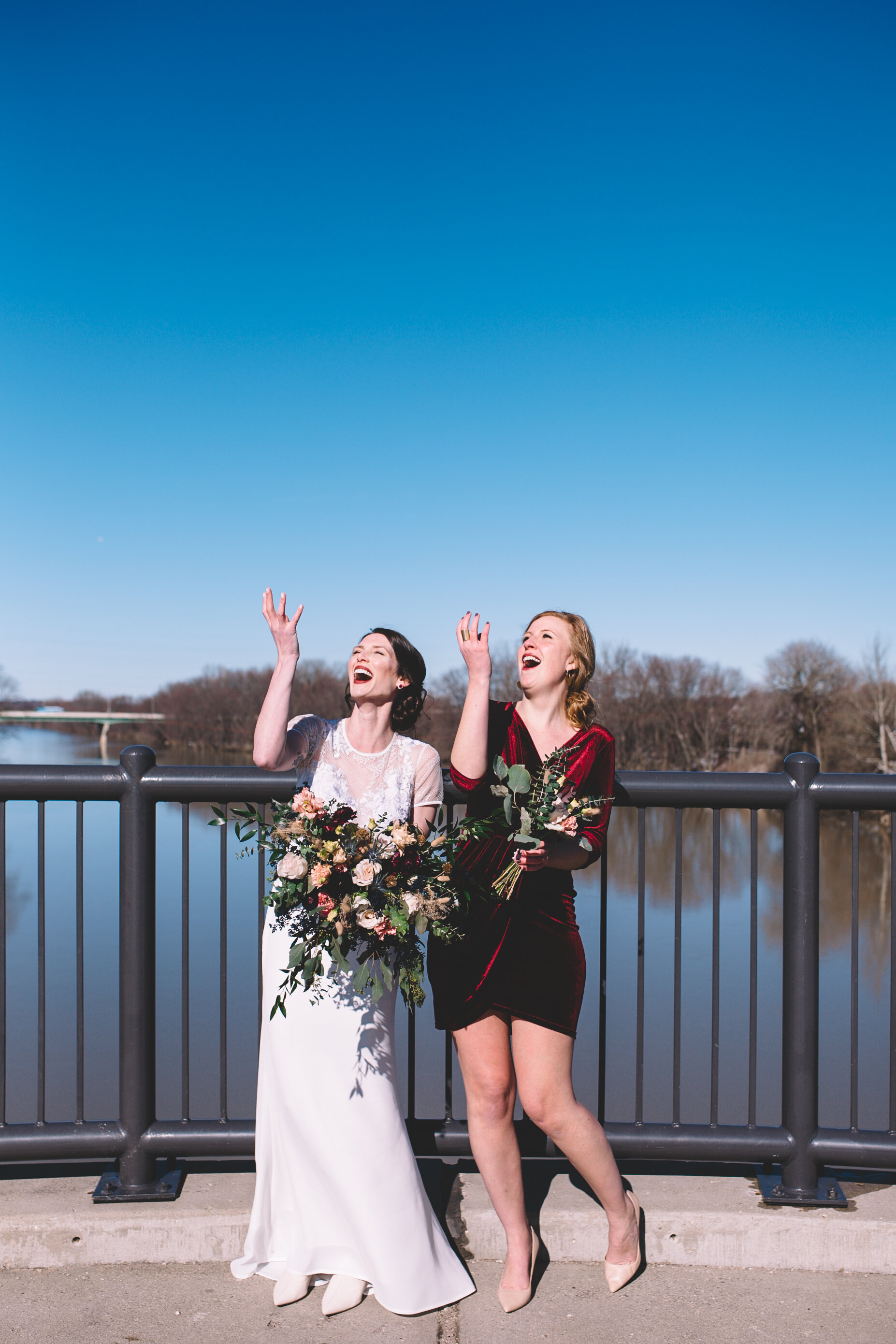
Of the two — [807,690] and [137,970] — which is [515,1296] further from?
[807,690]

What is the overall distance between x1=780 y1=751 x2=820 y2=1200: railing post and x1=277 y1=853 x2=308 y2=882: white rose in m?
1.53

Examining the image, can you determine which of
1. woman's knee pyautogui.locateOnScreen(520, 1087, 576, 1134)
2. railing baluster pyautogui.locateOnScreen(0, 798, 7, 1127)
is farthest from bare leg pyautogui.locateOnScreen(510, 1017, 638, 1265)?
railing baluster pyautogui.locateOnScreen(0, 798, 7, 1127)

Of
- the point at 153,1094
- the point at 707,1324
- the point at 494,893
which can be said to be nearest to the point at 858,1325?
the point at 707,1324

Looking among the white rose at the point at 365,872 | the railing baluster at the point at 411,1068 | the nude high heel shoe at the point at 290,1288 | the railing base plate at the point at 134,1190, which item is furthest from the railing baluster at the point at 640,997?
the railing base plate at the point at 134,1190

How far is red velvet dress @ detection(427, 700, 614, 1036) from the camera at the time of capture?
2680 mm

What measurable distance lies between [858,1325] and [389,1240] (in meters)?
1.27

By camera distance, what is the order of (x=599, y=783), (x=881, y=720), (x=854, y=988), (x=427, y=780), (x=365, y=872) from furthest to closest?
(x=881, y=720), (x=854, y=988), (x=427, y=780), (x=599, y=783), (x=365, y=872)

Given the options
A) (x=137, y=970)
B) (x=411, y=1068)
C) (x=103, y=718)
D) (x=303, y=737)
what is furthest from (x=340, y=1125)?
(x=103, y=718)

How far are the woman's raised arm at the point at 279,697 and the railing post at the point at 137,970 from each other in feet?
1.52

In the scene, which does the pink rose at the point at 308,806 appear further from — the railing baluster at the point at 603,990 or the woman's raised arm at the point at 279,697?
the railing baluster at the point at 603,990

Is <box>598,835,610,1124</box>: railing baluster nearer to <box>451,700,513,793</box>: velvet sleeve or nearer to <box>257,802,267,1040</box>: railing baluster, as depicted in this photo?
<box>451,700,513,793</box>: velvet sleeve

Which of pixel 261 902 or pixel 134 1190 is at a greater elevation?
pixel 261 902

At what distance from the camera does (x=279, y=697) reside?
274cm

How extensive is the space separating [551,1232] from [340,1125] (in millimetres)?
765
